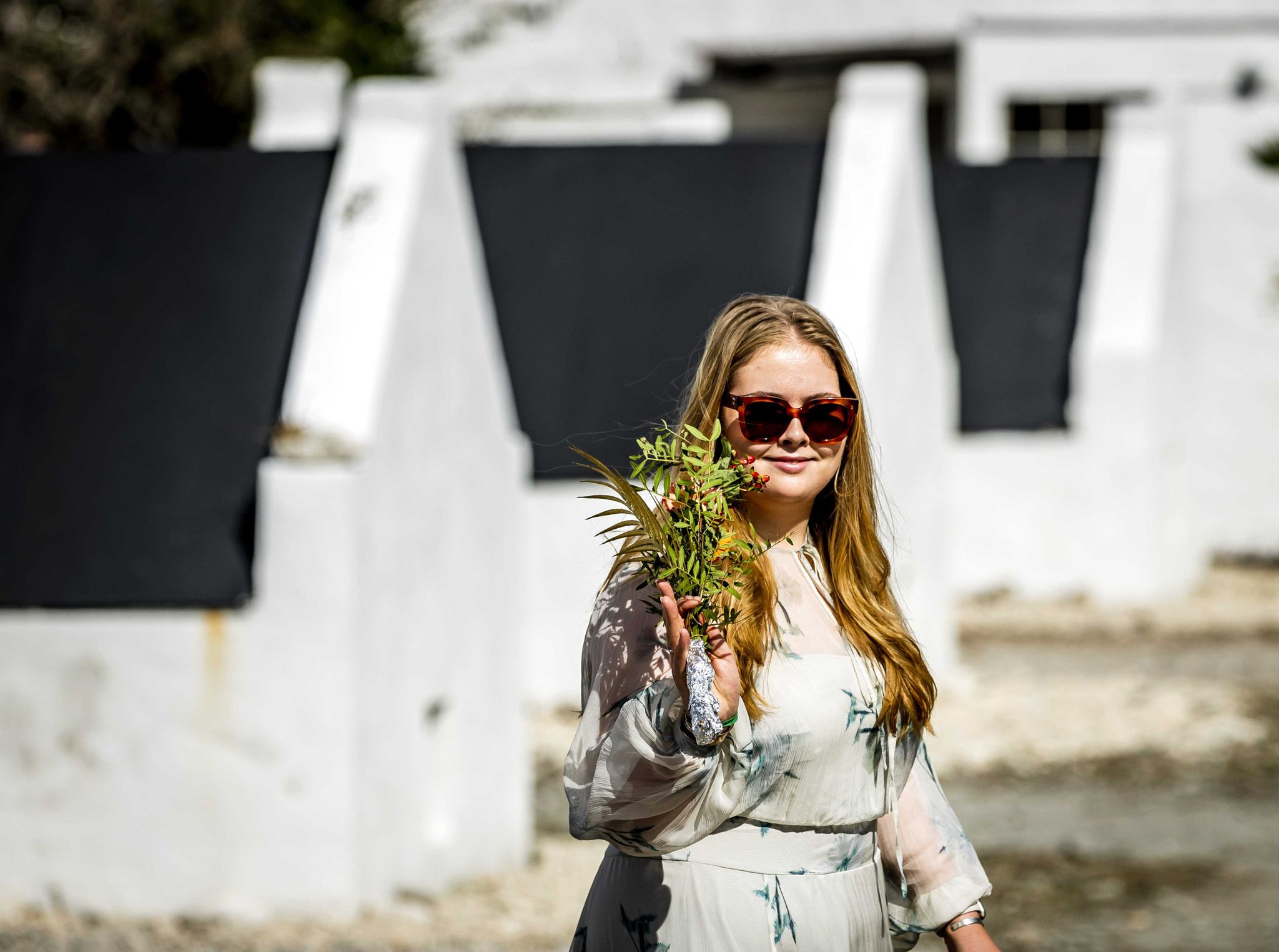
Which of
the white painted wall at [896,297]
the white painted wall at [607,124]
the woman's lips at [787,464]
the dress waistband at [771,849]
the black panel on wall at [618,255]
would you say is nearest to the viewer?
the dress waistband at [771,849]

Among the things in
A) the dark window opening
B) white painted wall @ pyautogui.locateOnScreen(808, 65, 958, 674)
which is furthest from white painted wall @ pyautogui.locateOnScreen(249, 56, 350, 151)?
the dark window opening

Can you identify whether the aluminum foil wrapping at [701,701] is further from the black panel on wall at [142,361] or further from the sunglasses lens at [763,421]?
the black panel on wall at [142,361]

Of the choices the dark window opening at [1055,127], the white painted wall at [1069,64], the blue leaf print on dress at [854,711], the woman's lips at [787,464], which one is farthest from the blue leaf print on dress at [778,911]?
the dark window opening at [1055,127]

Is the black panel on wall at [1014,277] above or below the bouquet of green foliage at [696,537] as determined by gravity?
above

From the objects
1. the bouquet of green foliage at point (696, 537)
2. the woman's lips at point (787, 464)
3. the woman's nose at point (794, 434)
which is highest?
the woman's nose at point (794, 434)

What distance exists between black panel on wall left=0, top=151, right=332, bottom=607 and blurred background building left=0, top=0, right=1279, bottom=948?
0.06 ft

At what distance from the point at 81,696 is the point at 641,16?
1441cm

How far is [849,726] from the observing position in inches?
99.3

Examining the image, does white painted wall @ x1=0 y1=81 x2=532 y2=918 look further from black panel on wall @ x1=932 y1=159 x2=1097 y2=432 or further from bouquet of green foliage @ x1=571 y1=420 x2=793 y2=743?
black panel on wall @ x1=932 y1=159 x2=1097 y2=432

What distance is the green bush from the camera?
11.7 meters

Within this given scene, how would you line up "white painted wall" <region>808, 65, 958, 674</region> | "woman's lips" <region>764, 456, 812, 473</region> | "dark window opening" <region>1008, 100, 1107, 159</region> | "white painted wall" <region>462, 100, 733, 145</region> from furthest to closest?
1. "dark window opening" <region>1008, 100, 1107, 159</region>
2. "white painted wall" <region>462, 100, 733, 145</region>
3. "white painted wall" <region>808, 65, 958, 674</region>
4. "woman's lips" <region>764, 456, 812, 473</region>

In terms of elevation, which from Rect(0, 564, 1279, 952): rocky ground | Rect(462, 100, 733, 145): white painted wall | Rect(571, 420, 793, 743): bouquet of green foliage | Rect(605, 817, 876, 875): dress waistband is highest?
Rect(462, 100, 733, 145): white painted wall

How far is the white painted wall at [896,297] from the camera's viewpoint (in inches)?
356

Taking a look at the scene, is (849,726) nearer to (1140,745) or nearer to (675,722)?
(675,722)
